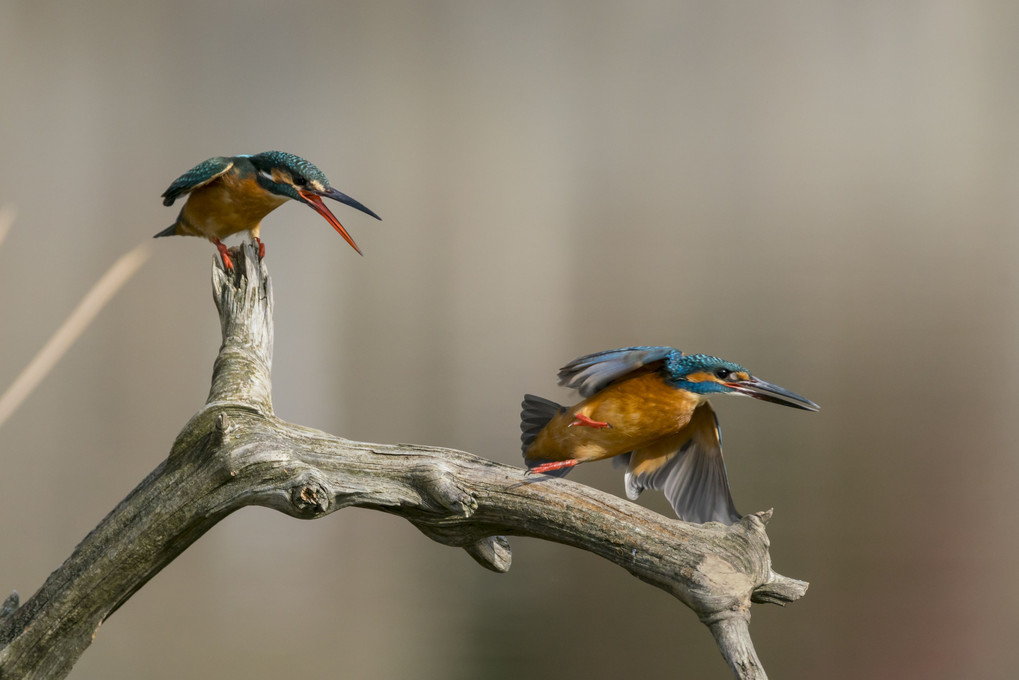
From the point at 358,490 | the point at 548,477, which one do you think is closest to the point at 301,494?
the point at 358,490

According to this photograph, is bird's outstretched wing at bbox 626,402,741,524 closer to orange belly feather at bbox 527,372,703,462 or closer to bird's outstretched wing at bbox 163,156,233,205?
orange belly feather at bbox 527,372,703,462

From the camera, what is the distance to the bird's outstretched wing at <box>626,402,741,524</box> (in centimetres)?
114

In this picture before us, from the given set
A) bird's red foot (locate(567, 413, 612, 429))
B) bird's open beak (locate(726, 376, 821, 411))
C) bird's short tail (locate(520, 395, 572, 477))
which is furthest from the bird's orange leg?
bird's open beak (locate(726, 376, 821, 411))

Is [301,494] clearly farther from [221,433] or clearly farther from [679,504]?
[679,504]

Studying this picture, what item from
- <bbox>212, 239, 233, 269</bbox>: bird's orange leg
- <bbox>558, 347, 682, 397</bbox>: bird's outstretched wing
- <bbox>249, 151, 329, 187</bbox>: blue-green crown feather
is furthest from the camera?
<bbox>212, 239, 233, 269</bbox>: bird's orange leg

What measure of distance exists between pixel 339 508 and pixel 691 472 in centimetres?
53

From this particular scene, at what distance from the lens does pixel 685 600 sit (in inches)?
39.9

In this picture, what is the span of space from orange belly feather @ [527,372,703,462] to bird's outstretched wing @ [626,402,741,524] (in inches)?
2.9

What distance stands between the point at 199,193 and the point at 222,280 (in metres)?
0.17

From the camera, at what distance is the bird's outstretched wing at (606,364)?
0.99m

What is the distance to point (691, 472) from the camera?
1.17 m

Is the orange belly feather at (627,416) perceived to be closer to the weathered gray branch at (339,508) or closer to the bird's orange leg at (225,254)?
the weathered gray branch at (339,508)

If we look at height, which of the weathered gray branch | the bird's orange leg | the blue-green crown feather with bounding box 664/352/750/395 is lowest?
the weathered gray branch

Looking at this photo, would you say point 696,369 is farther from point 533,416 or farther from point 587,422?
point 533,416
